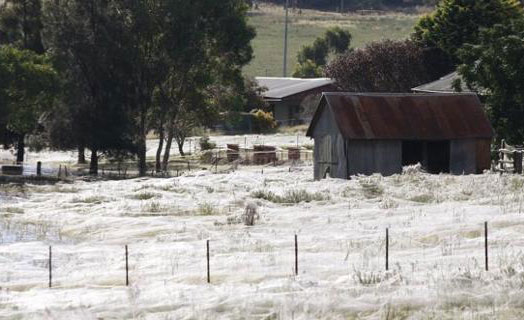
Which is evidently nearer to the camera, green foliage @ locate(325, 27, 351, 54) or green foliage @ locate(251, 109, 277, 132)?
green foliage @ locate(251, 109, 277, 132)

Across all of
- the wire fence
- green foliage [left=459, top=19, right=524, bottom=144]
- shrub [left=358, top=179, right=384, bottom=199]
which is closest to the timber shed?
green foliage [left=459, top=19, right=524, bottom=144]

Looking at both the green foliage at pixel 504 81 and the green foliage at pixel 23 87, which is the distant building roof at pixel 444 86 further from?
the green foliage at pixel 23 87

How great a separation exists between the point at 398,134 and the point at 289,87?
5534cm

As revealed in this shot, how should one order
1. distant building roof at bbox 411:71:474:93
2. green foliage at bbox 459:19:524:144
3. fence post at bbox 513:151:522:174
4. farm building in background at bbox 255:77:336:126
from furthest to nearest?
farm building in background at bbox 255:77:336:126, distant building roof at bbox 411:71:474:93, green foliage at bbox 459:19:524:144, fence post at bbox 513:151:522:174

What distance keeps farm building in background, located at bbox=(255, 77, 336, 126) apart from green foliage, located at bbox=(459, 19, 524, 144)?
40.9 metres

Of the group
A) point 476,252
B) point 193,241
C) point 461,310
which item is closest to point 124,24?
point 193,241

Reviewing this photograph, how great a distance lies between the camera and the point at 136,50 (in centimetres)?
6600

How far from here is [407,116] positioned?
4972 centimetres

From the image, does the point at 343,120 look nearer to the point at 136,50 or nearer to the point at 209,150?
the point at 136,50

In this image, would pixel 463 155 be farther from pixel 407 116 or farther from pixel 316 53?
pixel 316 53

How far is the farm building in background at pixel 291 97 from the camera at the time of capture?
9906 cm

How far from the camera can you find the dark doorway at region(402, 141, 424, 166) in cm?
5053

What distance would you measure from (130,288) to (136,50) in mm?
43972

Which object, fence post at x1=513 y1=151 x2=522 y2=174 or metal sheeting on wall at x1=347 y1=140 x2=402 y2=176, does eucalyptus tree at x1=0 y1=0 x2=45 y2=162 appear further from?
fence post at x1=513 y1=151 x2=522 y2=174
